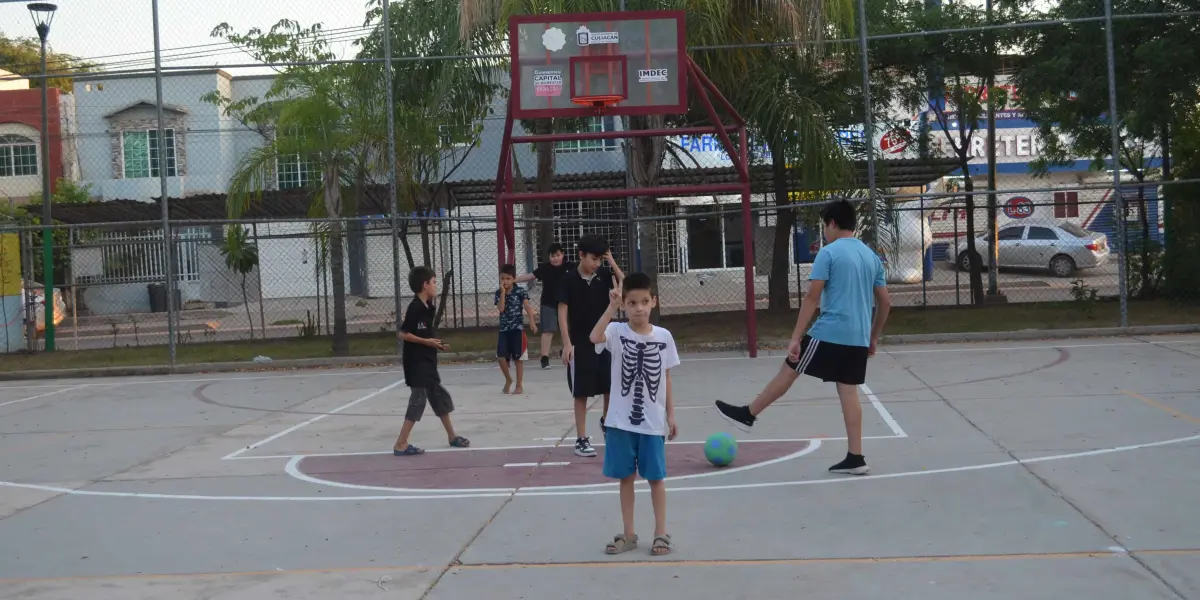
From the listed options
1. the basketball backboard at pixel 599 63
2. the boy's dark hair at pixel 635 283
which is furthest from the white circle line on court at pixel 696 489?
the basketball backboard at pixel 599 63

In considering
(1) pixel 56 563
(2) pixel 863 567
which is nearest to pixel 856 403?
(2) pixel 863 567

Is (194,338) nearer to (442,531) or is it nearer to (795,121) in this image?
(795,121)

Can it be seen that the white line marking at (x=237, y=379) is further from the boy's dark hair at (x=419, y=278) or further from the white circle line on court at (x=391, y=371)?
the boy's dark hair at (x=419, y=278)

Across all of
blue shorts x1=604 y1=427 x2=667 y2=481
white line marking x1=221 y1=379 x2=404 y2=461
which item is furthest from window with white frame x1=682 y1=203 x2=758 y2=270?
blue shorts x1=604 y1=427 x2=667 y2=481

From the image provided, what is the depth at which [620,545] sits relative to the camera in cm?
601

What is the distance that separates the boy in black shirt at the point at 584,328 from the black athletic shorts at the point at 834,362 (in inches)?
60.8

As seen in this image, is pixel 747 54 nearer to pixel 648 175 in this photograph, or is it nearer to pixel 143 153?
pixel 648 175

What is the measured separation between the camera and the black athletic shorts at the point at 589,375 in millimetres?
8664

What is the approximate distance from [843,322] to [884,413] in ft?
9.51

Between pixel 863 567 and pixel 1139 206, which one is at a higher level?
pixel 1139 206

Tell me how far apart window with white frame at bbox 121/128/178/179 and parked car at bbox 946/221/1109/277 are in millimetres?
19286

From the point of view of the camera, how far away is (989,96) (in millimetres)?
20969

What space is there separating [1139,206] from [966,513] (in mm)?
16216

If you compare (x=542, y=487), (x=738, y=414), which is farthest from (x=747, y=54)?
(x=542, y=487)
